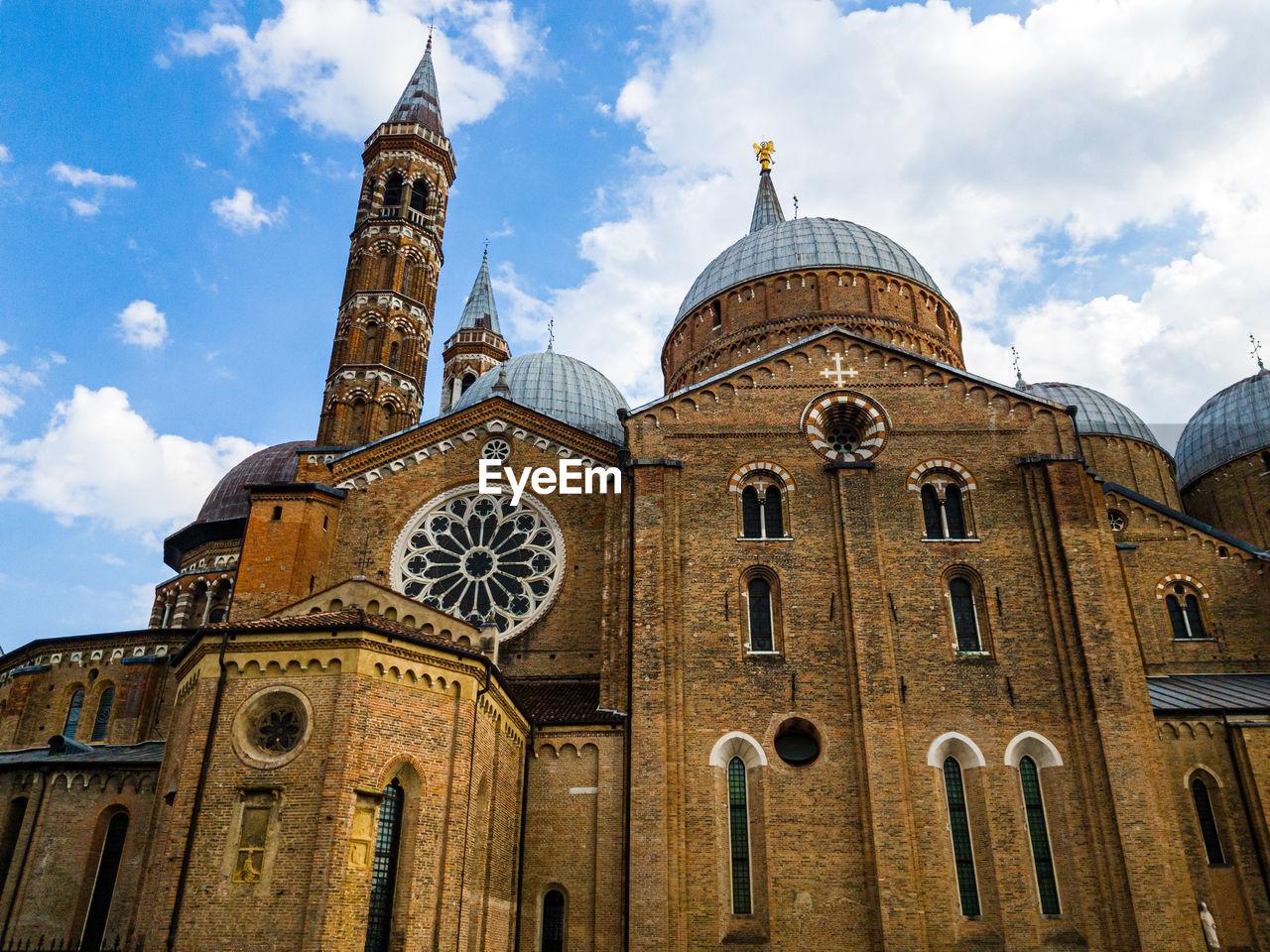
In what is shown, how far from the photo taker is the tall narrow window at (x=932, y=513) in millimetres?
21844

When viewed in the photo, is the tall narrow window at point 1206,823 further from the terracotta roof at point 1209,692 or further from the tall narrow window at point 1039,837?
the tall narrow window at point 1039,837

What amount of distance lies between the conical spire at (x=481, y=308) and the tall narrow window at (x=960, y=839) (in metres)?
44.3

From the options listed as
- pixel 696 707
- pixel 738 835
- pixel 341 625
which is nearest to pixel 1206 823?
pixel 738 835

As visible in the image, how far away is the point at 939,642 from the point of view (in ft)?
66.9

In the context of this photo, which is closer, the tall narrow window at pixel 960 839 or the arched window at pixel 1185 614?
the tall narrow window at pixel 960 839

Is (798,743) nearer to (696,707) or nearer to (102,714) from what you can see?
(696,707)

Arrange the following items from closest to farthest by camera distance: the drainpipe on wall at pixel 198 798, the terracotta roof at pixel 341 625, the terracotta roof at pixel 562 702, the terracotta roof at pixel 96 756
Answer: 1. the drainpipe on wall at pixel 198 798
2. the terracotta roof at pixel 341 625
3. the terracotta roof at pixel 562 702
4. the terracotta roof at pixel 96 756

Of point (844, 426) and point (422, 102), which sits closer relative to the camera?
point (844, 426)

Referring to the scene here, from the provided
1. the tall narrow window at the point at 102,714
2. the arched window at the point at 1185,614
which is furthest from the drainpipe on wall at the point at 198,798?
the arched window at the point at 1185,614

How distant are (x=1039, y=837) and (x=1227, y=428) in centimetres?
2361

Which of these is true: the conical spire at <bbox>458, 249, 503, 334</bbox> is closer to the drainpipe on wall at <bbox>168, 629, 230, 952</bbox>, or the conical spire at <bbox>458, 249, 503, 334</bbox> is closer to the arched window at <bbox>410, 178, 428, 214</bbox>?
the arched window at <bbox>410, 178, 428, 214</bbox>

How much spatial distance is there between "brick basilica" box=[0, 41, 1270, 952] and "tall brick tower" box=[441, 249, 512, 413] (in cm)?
3060

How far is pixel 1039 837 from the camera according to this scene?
18828mm

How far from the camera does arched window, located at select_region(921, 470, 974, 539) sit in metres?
21.8
